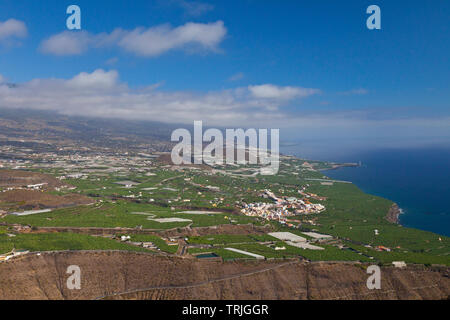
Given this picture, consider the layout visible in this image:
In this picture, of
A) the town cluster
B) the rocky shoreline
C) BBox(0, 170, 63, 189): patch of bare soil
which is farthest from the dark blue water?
BBox(0, 170, 63, 189): patch of bare soil

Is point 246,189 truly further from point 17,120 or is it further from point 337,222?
point 17,120

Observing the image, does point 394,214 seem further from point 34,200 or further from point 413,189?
point 34,200

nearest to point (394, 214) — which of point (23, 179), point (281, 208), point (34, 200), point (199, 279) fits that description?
point (281, 208)

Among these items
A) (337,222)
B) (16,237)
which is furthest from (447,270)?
(16,237)

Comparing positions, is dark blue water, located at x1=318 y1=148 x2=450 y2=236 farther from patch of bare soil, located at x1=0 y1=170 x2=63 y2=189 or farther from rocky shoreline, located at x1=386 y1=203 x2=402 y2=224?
patch of bare soil, located at x1=0 y1=170 x2=63 y2=189

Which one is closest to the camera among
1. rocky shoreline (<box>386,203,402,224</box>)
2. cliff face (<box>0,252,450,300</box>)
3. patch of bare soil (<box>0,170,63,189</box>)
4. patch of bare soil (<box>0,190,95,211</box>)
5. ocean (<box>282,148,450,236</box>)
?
cliff face (<box>0,252,450,300</box>)
